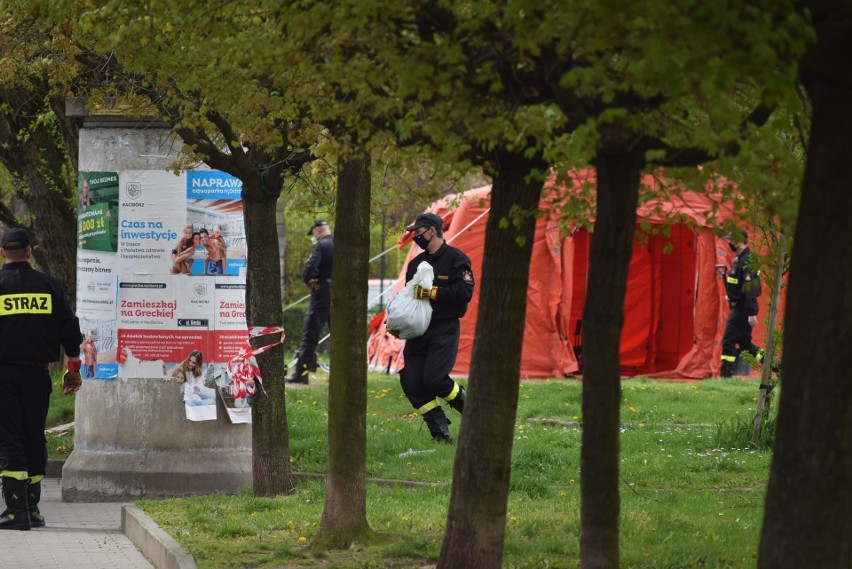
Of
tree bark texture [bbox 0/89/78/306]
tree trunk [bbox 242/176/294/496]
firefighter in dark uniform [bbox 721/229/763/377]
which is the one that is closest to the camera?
tree trunk [bbox 242/176/294/496]

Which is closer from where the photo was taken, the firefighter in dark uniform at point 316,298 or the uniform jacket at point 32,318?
the uniform jacket at point 32,318

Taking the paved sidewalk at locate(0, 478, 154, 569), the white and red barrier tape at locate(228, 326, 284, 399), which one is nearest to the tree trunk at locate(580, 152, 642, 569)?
the paved sidewalk at locate(0, 478, 154, 569)

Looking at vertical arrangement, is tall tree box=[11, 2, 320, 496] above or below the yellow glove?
above

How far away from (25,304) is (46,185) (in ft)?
18.6

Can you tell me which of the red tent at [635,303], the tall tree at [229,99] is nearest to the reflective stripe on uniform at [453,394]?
the tall tree at [229,99]

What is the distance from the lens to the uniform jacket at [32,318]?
33.2 ft

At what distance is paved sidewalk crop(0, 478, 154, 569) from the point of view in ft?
27.9

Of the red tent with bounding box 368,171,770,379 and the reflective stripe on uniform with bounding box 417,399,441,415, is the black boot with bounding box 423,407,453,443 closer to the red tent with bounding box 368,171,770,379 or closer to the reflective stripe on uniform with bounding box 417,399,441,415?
the reflective stripe on uniform with bounding box 417,399,441,415

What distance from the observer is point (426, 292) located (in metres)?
12.0

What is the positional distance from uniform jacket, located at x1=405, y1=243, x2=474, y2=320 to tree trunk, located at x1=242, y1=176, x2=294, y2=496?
105 inches

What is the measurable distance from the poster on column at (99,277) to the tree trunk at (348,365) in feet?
12.5

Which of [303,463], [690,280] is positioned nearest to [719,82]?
[303,463]

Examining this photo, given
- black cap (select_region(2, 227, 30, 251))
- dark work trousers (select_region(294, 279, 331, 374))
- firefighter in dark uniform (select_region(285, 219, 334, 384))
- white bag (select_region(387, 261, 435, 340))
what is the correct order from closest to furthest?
black cap (select_region(2, 227, 30, 251)), white bag (select_region(387, 261, 435, 340)), firefighter in dark uniform (select_region(285, 219, 334, 384)), dark work trousers (select_region(294, 279, 331, 374))

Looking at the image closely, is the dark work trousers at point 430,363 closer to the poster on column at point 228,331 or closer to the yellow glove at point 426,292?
the yellow glove at point 426,292
